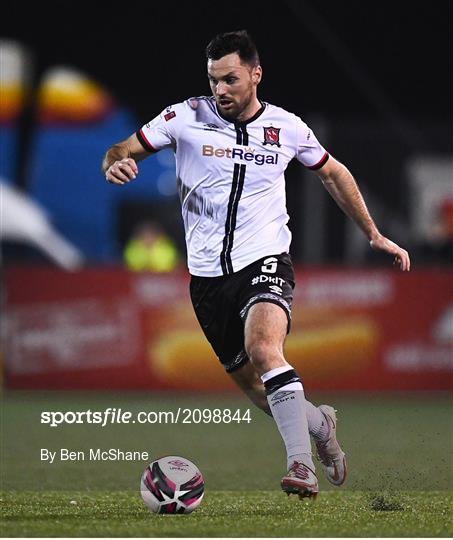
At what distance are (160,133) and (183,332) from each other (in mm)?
7759

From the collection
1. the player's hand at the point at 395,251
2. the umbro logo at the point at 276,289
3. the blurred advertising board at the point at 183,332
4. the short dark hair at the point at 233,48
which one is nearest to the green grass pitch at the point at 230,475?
the blurred advertising board at the point at 183,332

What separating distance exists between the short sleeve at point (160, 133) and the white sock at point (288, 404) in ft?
4.47

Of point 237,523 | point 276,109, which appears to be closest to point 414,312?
point 276,109

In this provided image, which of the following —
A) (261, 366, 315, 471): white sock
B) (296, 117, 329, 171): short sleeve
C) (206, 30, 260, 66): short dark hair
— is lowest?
(261, 366, 315, 471): white sock

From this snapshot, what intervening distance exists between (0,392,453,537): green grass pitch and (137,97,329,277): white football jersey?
1340 millimetres

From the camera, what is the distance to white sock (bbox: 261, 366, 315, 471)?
261 inches

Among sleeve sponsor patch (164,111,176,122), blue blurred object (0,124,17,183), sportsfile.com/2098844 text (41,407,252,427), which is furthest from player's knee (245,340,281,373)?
blue blurred object (0,124,17,183)

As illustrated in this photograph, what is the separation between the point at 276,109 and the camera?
7.36 m

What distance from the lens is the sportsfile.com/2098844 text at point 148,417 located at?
476 inches

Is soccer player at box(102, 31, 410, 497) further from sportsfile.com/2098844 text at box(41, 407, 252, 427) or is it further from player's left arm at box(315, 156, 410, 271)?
sportsfile.com/2098844 text at box(41, 407, 252, 427)

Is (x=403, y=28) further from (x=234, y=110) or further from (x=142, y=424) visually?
(x=234, y=110)

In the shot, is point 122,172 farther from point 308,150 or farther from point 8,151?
point 8,151

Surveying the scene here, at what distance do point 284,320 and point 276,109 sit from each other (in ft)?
3.92

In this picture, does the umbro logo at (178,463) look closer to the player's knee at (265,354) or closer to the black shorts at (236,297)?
the player's knee at (265,354)
